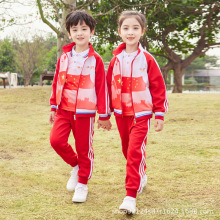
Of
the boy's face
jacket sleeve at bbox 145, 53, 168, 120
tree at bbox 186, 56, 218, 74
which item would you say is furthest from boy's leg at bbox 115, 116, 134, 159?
tree at bbox 186, 56, 218, 74

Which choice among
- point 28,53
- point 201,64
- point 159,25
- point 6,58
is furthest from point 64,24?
point 201,64

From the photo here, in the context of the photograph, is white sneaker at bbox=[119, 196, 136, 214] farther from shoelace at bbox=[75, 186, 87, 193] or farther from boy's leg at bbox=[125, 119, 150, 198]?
shoelace at bbox=[75, 186, 87, 193]

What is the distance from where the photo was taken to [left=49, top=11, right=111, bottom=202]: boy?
2.99m

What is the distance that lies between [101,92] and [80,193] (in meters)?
0.97

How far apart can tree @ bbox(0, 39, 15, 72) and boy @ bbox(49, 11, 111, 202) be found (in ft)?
133

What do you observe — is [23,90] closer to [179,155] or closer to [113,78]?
[179,155]

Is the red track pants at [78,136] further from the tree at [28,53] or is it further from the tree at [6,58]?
the tree at [6,58]

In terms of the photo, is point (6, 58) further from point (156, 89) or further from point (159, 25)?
point (156, 89)

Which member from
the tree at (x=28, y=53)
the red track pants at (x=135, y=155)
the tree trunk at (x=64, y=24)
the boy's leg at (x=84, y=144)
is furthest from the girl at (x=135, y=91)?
the tree at (x=28, y=53)

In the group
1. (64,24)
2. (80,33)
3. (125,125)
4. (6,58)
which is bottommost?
(6,58)

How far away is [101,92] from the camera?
9.78 ft

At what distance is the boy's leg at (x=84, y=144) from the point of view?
118 inches

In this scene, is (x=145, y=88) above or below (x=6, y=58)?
above

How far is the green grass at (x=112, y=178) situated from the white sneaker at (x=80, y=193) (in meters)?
0.06
